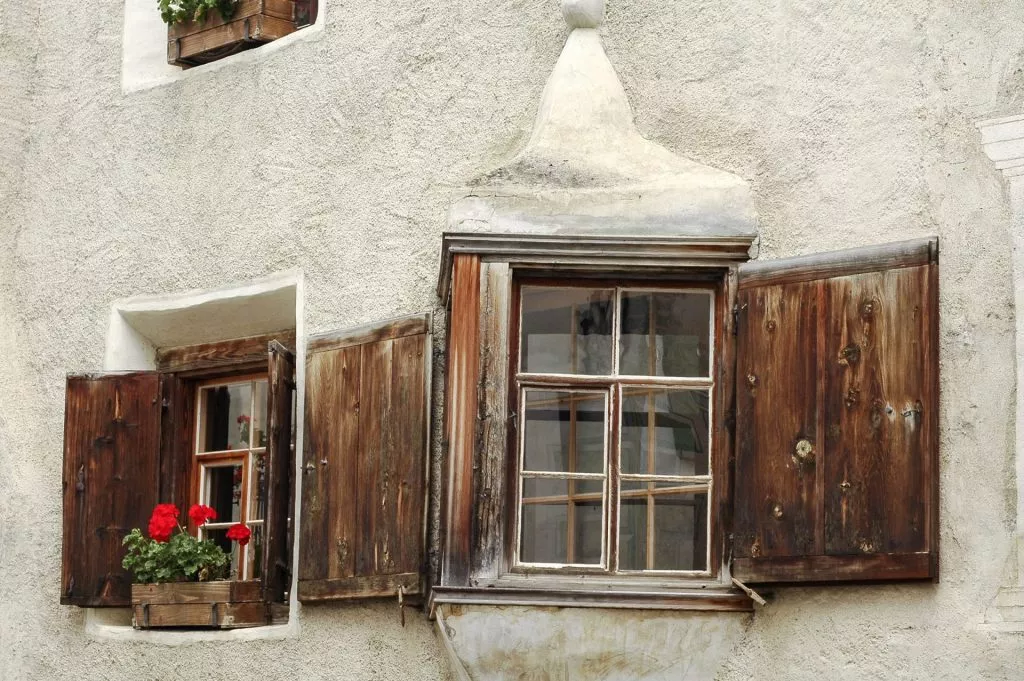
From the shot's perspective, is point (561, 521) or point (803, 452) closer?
point (803, 452)

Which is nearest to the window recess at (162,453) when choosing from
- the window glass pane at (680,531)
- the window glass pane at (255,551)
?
the window glass pane at (255,551)

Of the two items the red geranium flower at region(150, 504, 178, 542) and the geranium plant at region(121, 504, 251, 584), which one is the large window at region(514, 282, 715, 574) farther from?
the red geranium flower at region(150, 504, 178, 542)

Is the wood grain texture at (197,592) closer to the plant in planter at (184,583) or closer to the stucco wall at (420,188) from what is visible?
the plant in planter at (184,583)

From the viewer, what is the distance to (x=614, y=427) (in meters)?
7.02

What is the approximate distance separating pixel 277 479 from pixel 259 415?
33.7 inches

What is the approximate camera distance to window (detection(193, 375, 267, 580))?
27.3 feet

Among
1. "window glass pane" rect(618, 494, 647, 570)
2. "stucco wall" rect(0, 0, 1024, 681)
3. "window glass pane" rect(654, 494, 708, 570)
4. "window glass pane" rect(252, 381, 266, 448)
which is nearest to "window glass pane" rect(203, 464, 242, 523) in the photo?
"window glass pane" rect(252, 381, 266, 448)

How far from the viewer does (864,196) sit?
677 centimetres

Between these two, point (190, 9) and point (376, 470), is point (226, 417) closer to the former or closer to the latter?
point (376, 470)

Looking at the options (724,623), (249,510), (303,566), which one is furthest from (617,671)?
(249,510)

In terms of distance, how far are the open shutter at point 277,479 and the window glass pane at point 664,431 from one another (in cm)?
149

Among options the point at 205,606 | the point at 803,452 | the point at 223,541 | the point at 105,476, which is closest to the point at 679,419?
the point at 803,452

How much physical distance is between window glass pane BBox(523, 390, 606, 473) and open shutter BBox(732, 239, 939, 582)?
0.62m

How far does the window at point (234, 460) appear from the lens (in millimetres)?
8320
